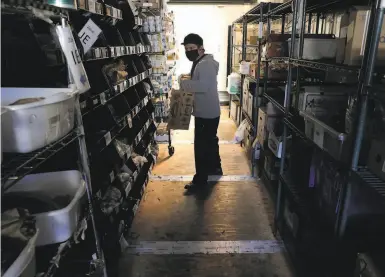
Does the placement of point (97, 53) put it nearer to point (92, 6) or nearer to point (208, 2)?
point (92, 6)

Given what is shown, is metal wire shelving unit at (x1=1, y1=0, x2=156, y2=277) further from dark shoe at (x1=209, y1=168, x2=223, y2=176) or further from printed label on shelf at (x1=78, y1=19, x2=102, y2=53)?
dark shoe at (x1=209, y1=168, x2=223, y2=176)

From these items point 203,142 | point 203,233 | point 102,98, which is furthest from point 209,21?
point 102,98

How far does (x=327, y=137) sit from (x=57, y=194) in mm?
1454

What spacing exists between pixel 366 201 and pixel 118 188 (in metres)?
1.75

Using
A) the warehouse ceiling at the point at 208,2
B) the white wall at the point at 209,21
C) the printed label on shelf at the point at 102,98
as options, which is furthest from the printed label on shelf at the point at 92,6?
the white wall at the point at 209,21

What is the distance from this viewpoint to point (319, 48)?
7.04ft

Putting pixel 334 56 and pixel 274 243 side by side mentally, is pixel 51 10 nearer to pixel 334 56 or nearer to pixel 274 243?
pixel 334 56

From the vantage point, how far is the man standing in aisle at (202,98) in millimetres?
3375

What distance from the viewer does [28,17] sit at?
134 cm

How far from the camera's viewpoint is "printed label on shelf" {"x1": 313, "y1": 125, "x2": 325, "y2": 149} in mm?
1768

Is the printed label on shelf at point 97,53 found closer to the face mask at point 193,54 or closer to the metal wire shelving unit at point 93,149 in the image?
the metal wire shelving unit at point 93,149

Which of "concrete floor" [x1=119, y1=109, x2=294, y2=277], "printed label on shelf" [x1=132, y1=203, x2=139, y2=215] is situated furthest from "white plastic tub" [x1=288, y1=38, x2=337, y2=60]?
"printed label on shelf" [x1=132, y1=203, x2=139, y2=215]

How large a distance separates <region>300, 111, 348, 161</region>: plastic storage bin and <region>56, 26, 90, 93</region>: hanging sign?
1267 mm

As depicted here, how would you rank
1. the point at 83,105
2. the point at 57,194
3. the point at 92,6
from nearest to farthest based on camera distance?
the point at 57,194, the point at 83,105, the point at 92,6
